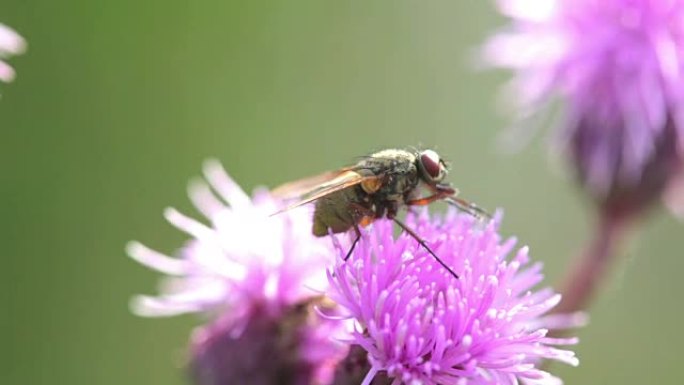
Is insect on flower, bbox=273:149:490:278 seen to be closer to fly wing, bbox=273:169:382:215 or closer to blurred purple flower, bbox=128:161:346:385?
fly wing, bbox=273:169:382:215

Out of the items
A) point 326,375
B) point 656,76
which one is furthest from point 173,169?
point 326,375

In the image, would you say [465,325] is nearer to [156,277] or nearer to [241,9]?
[156,277]

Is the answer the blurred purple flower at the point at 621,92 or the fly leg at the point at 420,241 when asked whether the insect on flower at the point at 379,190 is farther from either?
the blurred purple flower at the point at 621,92

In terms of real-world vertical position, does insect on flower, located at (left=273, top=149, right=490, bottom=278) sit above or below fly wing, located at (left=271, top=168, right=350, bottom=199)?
below

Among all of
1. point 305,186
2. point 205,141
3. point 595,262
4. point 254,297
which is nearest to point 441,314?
point 305,186

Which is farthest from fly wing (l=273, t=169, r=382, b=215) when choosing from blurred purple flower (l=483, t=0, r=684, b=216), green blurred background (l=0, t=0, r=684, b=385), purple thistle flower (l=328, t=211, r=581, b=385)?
green blurred background (l=0, t=0, r=684, b=385)
